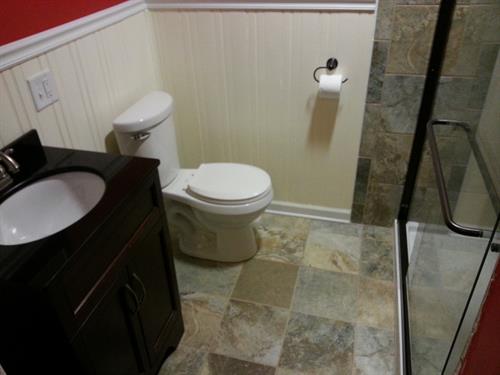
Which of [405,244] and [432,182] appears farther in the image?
[405,244]

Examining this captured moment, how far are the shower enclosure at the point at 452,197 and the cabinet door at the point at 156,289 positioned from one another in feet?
3.00

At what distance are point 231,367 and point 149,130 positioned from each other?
3.45 ft

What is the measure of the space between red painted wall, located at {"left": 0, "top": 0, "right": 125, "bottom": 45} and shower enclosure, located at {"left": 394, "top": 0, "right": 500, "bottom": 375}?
145cm

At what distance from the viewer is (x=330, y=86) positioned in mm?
1967

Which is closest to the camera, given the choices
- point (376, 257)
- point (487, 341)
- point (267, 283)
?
point (487, 341)

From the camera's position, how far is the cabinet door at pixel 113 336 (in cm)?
112

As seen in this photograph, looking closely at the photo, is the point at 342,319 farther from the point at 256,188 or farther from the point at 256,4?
the point at 256,4

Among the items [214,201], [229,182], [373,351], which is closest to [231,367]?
[373,351]

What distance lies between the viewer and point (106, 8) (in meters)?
1.79

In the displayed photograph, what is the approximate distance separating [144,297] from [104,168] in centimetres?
44

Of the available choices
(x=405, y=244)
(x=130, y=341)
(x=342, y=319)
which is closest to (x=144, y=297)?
(x=130, y=341)

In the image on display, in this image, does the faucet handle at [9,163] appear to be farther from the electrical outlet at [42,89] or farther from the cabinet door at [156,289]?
the cabinet door at [156,289]

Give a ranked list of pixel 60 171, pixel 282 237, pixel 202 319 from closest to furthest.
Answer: pixel 60 171 < pixel 202 319 < pixel 282 237

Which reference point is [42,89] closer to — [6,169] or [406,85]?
[6,169]
